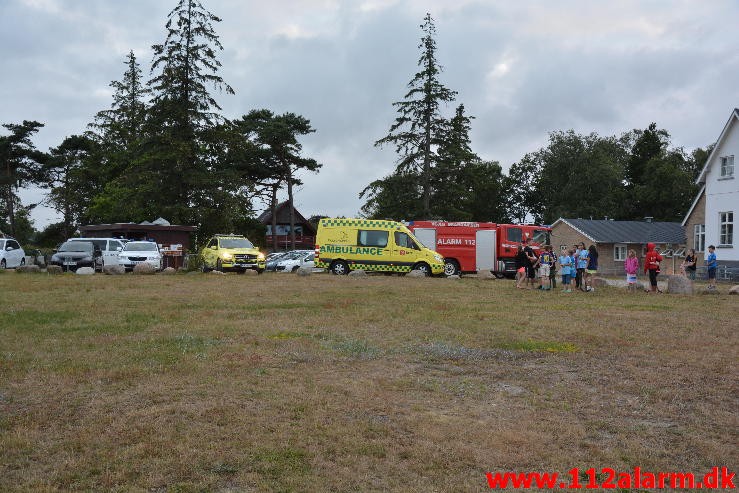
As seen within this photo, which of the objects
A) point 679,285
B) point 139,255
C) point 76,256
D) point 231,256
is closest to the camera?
point 679,285

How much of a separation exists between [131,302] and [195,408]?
33.5 ft

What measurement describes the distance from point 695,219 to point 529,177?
134 feet

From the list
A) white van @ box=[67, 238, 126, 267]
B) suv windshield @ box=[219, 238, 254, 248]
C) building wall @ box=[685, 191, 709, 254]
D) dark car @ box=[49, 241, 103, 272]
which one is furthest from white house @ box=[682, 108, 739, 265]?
dark car @ box=[49, 241, 103, 272]

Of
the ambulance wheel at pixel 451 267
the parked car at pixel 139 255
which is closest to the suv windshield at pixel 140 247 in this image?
the parked car at pixel 139 255

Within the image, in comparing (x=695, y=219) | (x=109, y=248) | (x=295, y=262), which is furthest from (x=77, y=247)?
(x=695, y=219)

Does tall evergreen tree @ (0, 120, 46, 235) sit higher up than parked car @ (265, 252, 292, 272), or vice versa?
tall evergreen tree @ (0, 120, 46, 235)

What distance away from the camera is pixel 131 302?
15.6 meters

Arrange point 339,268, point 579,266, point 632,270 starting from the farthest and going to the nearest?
point 339,268 < point 579,266 < point 632,270

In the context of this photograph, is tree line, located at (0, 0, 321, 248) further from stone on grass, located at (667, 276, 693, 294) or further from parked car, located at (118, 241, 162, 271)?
stone on grass, located at (667, 276, 693, 294)

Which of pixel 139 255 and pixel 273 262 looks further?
pixel 273 262

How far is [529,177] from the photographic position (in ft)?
262

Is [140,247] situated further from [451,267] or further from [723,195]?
[723,195]

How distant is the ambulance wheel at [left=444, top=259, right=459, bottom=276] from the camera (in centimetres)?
3111

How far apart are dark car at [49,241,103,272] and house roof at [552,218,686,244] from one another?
35.4 metres
